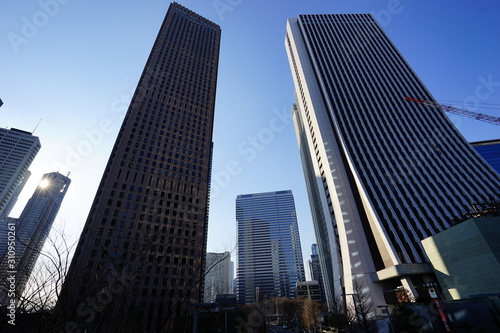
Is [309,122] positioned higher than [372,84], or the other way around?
[372,84]

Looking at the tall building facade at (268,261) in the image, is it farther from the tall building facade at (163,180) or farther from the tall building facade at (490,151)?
the tall building facade at (490,151)

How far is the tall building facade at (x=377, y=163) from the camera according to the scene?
43219 mm

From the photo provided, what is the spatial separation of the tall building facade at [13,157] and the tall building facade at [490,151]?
767 ft

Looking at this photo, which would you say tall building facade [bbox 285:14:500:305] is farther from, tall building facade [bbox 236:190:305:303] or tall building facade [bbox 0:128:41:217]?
tall building facade [bbox 0:128:41:217]

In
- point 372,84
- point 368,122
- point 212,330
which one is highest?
point 372,84

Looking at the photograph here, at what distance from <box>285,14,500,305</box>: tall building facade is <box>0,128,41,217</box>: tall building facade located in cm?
16305

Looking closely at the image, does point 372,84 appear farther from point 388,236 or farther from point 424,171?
point 388,236

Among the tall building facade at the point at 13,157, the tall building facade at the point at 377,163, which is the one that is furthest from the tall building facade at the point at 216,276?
the tall building facade at the point at 13,157

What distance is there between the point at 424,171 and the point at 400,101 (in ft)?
88.1

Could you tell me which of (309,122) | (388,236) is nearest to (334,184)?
(388,236)

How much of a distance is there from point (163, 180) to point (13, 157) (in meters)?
131

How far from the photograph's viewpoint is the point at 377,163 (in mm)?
54875

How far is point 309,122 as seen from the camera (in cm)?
7488

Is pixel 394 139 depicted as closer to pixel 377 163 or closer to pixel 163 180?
pixel 377 163
